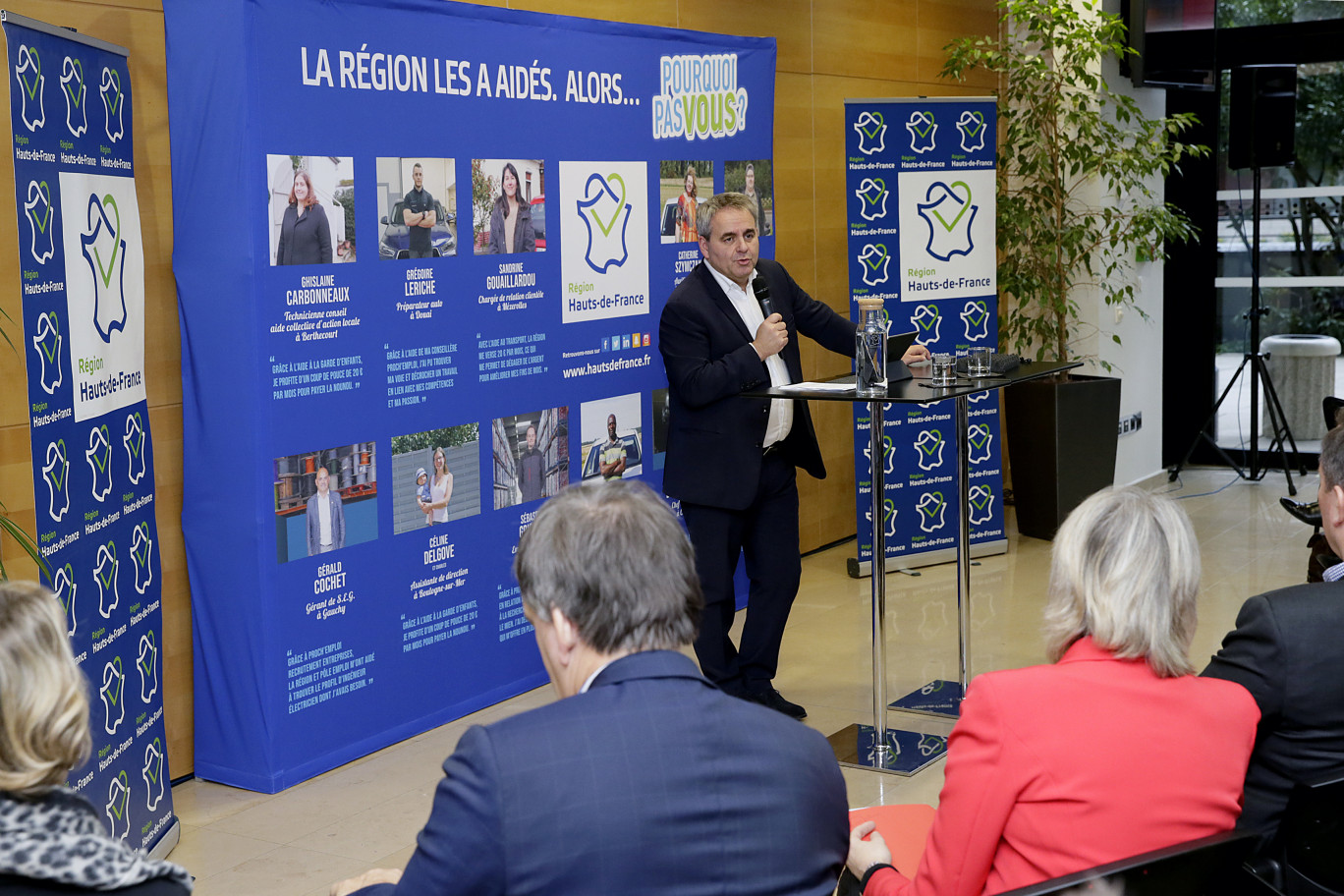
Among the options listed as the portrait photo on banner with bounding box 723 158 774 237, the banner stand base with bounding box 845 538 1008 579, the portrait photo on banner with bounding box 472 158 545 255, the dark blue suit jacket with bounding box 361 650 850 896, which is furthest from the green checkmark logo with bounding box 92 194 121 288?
the banner stand base with bounding box 845 538 1008 579

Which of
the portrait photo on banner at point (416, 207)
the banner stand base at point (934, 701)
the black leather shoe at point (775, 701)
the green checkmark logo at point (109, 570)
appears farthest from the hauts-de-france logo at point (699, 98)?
the green checkmark logo at point (109, 570)

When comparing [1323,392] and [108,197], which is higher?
[108,197]

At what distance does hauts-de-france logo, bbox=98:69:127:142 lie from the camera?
3.35 m

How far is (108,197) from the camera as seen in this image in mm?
3348

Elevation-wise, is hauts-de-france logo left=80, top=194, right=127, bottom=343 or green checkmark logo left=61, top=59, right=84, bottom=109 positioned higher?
green checkmark logo left=61, top=59, right=84, bottom=109

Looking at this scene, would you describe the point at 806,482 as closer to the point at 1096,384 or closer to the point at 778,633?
the point at 1096,384

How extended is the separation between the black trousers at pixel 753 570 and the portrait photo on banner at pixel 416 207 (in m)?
1.21

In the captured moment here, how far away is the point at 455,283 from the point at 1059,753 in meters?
3.20

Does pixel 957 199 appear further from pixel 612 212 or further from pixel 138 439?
pixel 138 439

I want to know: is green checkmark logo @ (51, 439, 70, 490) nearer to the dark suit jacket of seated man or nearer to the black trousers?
the dark suit jacket of seated man

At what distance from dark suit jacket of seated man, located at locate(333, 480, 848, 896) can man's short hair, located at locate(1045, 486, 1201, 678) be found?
436mm

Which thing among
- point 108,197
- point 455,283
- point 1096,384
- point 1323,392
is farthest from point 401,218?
point 1323,392

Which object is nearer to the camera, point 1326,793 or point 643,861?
point 643,861

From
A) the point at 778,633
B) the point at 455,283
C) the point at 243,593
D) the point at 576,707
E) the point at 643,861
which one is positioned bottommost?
the point at 778,633
